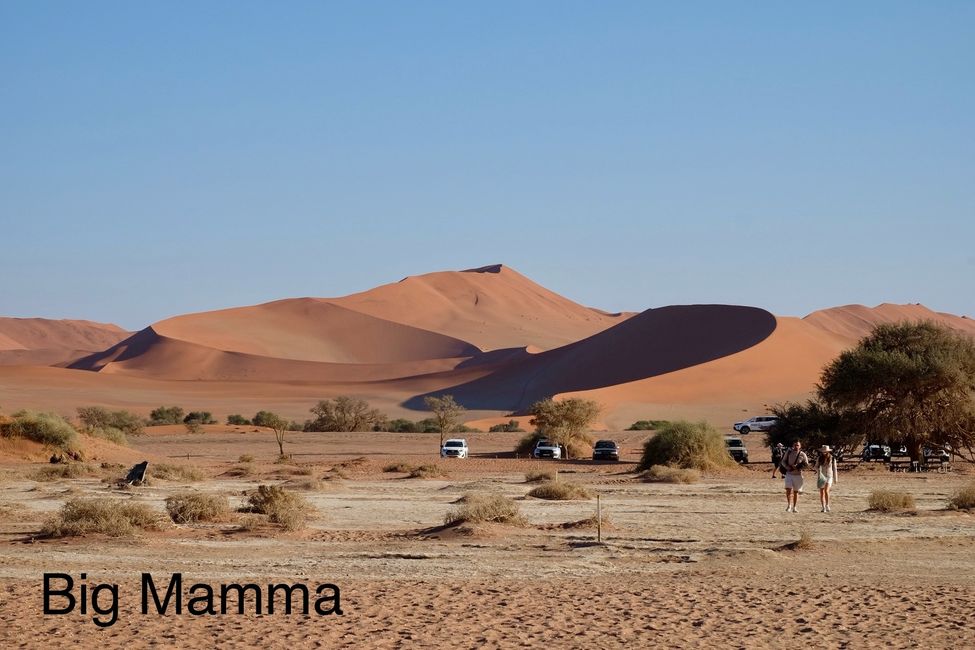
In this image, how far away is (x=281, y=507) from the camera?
65.8ft

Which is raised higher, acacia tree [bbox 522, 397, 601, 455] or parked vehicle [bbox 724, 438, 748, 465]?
Answer: acacia tree [bbox 522, 397, 601, 455]

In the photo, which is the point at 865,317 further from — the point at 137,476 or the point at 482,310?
the point at 137,476

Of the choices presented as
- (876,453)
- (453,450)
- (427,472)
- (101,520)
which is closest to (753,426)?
(876,453)

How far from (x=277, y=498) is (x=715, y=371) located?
210ft

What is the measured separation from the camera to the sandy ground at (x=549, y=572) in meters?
10.9

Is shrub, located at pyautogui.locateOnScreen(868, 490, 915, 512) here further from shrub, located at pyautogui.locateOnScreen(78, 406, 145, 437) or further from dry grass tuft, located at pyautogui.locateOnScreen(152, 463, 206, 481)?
shrub, located at pyautogui.locateOnScreen(78, 406, 145, 437)

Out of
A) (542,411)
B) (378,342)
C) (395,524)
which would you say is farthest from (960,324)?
(395,524)

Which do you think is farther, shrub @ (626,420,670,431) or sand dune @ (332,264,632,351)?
sand dune @ (332,264,632,351)

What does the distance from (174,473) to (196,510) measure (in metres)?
11.9

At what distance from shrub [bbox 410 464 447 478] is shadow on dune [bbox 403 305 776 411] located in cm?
5555

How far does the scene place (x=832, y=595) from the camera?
12.9 m

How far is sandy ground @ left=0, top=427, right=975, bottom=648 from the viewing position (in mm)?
10875

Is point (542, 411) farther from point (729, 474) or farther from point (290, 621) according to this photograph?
point (290, 621)

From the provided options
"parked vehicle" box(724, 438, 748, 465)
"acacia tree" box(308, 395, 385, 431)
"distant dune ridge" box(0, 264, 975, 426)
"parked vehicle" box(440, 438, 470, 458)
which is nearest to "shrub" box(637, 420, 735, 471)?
"parked vehicle" box(724, 438, 748, 465)
